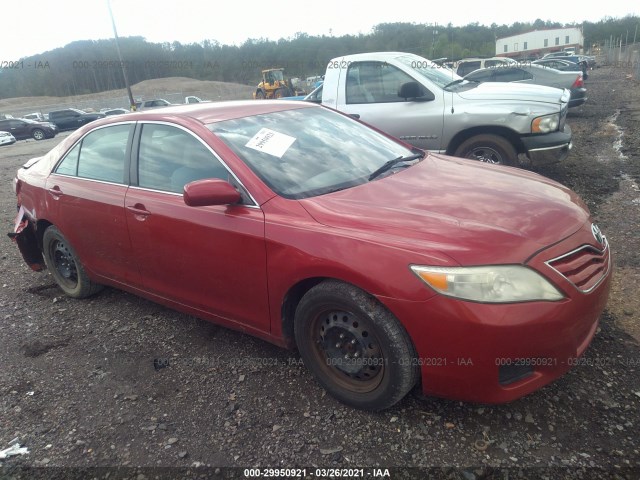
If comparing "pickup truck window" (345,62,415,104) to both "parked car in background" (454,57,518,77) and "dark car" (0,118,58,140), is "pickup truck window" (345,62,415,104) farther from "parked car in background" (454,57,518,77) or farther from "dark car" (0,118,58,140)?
"dark car" (0,118,58,140)

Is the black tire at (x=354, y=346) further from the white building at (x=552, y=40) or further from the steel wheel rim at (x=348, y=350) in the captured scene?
the white building at (x=552, y=40)

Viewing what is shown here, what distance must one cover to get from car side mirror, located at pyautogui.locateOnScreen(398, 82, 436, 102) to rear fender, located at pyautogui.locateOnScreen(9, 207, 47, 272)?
14.6 ft

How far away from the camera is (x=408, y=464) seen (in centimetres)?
218

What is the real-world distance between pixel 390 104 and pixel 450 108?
80cm

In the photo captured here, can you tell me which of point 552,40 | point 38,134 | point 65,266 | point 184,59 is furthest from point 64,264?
point 184,59

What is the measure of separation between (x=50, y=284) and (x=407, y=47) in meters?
31.7

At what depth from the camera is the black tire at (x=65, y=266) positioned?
4.05 meters

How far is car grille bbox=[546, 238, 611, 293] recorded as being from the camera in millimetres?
2176

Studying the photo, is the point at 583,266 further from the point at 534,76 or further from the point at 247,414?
the point at 534,76

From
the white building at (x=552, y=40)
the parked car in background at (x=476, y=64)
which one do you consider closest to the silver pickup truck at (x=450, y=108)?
the parked car in background at (x=476, y=64)

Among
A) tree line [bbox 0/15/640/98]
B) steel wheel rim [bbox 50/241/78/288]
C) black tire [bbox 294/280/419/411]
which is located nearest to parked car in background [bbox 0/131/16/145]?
steel wheel rim [bbox 50/241/78/288]

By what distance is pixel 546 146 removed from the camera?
578 cm

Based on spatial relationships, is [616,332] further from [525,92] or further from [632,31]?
[632,31]

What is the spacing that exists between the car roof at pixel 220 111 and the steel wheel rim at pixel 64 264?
1.39 m
